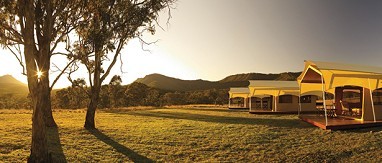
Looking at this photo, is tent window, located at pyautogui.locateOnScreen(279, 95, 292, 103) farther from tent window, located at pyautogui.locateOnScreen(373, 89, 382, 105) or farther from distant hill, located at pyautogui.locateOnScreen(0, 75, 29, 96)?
distant hill, located at pyautogui.locateOnScreen(0, 75, 29, 96)

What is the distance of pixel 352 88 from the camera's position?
1942cm

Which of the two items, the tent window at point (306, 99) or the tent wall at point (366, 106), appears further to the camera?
the tent window at point (306, 99)

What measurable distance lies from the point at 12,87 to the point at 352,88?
13764cm

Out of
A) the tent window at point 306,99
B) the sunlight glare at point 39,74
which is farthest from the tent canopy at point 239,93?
the sunlight glare at point 39,74

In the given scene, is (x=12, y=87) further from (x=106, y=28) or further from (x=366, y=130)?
(x=366, y=130)

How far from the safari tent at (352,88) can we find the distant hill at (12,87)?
341 ft

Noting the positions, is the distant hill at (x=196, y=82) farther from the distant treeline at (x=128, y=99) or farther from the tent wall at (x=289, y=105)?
the tent wall at (x=289, y=105)

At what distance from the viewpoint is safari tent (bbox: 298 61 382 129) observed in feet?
48.4

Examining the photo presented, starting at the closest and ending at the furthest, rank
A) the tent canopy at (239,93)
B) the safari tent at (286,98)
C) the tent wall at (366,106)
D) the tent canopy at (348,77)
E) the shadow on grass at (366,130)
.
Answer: the shadow on grass at (366,130) → the tent canopy at (348,77) → the tent wall at (366,106) → the safari tent at (286,98) → the tent canopy at (239,93)

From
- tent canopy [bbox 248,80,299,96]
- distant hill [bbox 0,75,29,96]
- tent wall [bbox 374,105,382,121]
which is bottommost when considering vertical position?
tent wall [bbox 374,105,382,121]

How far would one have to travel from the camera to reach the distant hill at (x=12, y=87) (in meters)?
112

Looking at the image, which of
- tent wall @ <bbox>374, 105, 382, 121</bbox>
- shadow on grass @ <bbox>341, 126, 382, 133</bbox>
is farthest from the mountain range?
shadow on grass @ <bbox>341, 126, 382, 133</bbox>

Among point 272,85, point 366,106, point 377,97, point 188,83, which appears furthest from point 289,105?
point 188,83

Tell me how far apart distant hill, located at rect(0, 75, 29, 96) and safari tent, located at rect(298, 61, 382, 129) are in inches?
4097
